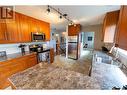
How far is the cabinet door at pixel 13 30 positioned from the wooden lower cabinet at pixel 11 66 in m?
0.67

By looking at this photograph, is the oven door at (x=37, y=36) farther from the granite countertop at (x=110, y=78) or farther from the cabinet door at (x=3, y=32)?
the granite countertop at (x=110, y=78)

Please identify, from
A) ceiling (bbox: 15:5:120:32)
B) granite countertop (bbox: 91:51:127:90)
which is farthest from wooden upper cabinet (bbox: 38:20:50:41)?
granite countertop (bbox: 91:51:127:90)

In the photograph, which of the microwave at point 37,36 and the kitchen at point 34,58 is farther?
the microwave at point 37,36

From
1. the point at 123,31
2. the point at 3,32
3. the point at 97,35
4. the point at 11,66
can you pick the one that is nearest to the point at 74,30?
the point at 97,35

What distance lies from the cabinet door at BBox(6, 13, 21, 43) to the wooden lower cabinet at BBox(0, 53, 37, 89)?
667 mm

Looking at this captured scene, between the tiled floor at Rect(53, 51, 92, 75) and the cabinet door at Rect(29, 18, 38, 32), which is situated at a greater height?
the cabinet door at Rect(29, 18, 38, 32)

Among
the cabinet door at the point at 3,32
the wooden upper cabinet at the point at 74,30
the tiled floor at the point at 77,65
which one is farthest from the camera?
the wooden upper cabinet at the point at 74,30

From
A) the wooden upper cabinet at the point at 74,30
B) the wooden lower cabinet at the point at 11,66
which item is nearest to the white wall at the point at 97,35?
the wooden upper cabinet at the point at 74,30

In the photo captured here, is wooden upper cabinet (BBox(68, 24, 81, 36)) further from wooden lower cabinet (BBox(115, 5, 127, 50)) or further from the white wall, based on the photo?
wooden lower cabinet (BBox(115, 5, 127, 50))

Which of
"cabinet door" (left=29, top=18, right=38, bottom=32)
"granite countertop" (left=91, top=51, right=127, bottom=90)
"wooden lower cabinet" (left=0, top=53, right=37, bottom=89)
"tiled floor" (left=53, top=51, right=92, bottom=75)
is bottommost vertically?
"tiled floor" (left=53, top=51, right=92, bottom=75)

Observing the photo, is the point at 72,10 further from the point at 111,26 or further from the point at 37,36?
the point at 37,36

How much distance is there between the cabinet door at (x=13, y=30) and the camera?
2391mm

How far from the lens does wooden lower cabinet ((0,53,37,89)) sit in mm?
2084
